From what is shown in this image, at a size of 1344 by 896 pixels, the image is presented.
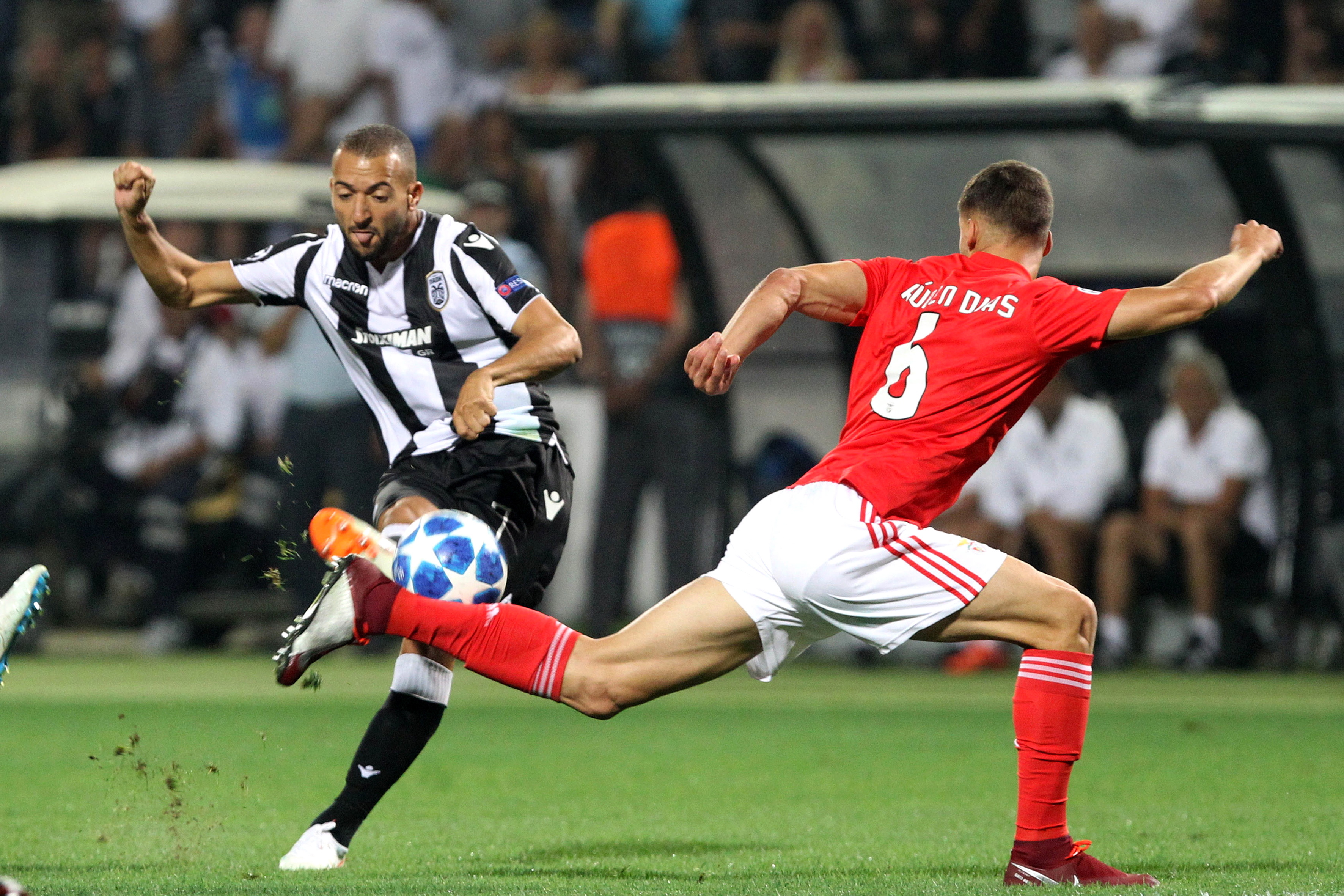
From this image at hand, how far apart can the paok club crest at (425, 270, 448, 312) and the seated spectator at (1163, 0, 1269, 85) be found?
33.0 feet

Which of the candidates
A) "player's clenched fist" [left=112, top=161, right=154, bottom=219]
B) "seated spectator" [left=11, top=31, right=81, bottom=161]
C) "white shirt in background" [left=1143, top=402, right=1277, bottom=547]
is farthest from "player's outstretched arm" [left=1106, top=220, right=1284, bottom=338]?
"seated spectator" [left=11, top=31, right=81, bottom=161]

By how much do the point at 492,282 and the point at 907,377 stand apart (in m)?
1.45

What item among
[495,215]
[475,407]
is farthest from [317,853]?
[495,215]

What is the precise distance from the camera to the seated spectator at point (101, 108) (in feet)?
58.5

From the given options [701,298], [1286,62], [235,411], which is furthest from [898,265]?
[1286,62]

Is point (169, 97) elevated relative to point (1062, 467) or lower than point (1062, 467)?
elevated

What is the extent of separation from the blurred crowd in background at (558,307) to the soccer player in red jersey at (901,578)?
20.5ft

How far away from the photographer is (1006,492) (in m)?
13.3

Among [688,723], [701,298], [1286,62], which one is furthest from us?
[1286,62]

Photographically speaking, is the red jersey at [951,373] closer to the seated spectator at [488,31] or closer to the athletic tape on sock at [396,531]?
the athletic tape on sock at [396,531]

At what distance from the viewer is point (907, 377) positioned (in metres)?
5.29

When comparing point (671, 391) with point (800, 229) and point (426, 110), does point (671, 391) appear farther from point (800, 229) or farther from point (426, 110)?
point (426, 110)

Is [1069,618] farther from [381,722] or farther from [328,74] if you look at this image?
[328,74]

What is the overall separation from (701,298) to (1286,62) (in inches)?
207
